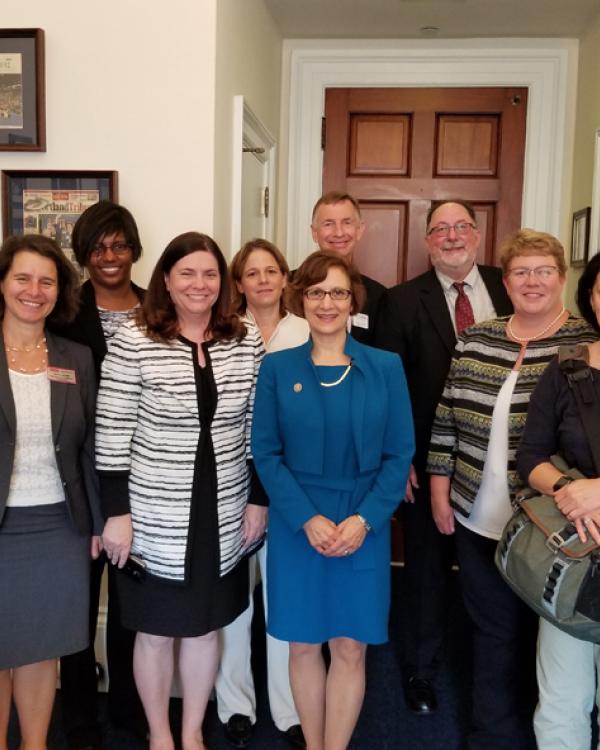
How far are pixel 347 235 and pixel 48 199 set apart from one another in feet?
3.49

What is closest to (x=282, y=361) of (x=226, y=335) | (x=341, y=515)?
(x=226, y=335)

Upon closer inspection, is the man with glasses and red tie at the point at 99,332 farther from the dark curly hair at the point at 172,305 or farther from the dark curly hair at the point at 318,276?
the dark curly hair at the point at 318,276

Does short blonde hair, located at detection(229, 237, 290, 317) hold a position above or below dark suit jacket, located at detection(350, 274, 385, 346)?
above

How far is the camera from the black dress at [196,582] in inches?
68.7

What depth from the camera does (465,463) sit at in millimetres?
1923

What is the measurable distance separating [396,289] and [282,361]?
0.77 meters

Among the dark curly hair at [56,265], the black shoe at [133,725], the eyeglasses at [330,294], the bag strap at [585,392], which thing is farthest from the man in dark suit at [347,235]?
the black shoe at [133,725]

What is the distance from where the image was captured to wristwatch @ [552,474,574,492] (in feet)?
5.21

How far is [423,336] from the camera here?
2.26 metres

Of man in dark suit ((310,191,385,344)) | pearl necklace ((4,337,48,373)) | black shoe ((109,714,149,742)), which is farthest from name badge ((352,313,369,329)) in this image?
black shoe ((109,714,149,742))

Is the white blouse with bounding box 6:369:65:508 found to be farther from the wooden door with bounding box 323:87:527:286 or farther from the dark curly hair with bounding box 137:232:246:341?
the wooden door with bounding box 323:87:527:286

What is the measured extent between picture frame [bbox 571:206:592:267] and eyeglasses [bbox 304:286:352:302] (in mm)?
1760

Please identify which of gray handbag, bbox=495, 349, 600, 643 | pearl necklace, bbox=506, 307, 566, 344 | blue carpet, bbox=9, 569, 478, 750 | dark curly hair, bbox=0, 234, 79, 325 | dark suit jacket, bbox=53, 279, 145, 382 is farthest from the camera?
blue carpet, bbox=9, 569, 478, 750

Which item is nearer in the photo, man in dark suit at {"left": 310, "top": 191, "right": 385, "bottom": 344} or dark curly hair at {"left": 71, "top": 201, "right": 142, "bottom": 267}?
dark curly hair at {"left": 71, "top": 201, "right": 142, "bottom": 267}
